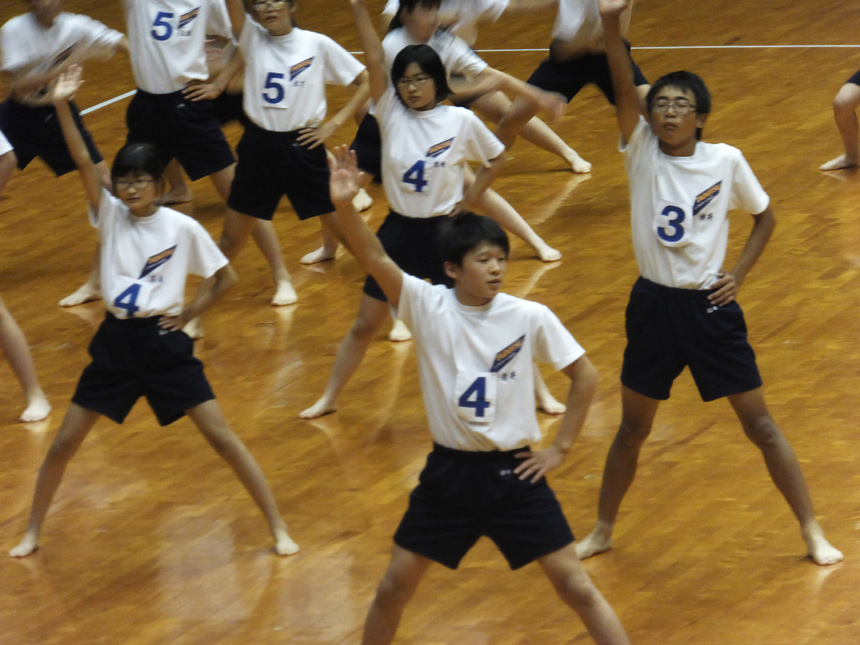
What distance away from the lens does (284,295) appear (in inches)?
262

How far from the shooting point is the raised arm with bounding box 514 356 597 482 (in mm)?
3385

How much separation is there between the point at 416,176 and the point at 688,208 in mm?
1357

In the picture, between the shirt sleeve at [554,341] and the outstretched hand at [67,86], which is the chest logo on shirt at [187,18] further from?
the shirt sleeve at [554,341]

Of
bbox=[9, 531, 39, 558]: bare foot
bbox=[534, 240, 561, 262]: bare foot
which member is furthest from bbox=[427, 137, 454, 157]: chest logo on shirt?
bbox=[9, 531, 39, 558]: bare foot

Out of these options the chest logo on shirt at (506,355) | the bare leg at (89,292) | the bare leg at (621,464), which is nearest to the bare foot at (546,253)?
the bare leg at (89,292)

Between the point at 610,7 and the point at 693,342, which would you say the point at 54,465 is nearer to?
the point at 693,342

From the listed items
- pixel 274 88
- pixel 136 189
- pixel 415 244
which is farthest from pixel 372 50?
pixel 136 189

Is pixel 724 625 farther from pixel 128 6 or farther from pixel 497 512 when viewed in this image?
pixel 128 6

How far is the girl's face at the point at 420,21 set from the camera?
5.23 metres

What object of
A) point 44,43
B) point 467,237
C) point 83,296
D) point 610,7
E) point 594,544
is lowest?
point 83,296

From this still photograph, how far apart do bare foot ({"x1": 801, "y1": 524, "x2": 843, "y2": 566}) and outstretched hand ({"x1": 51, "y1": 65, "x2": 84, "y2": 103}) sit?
117 inches

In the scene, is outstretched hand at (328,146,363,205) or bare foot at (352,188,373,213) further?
bare foot at (352,188,373,213)

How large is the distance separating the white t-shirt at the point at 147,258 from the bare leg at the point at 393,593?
1.43 m

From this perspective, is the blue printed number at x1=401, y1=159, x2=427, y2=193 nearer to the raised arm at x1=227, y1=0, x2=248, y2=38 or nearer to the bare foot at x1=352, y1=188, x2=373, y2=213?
the raised arm at x1=227, y1=0, x2=248, y2=38
